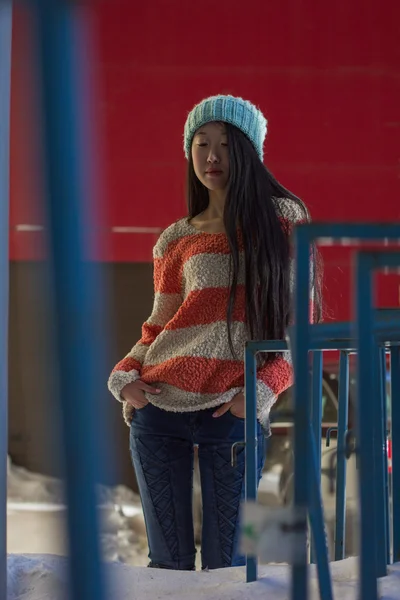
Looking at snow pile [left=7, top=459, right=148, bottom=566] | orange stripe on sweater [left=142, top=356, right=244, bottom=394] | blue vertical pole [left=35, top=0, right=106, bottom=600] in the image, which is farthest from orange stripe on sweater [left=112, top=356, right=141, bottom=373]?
snow pile [left=7, top=459, right=148, bottom=566]

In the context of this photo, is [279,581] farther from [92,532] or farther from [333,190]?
[333,190]

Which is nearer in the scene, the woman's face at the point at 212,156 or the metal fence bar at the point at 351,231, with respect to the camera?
the metal fence bar at the point at 351,231

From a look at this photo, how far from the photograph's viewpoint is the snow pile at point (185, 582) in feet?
3.92

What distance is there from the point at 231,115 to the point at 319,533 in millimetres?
808

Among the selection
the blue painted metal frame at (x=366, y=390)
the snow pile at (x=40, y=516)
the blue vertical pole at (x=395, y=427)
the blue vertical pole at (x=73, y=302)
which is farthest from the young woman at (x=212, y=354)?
the snow pile at (x=40, y=516)

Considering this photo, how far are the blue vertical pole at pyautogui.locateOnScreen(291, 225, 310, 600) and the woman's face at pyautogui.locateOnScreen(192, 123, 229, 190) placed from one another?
92 cm

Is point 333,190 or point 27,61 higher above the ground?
point 333,190

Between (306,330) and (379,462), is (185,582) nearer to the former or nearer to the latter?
(379,462)

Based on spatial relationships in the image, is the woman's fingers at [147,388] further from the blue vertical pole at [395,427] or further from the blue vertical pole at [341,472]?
the blue vertical pole at [395,427]

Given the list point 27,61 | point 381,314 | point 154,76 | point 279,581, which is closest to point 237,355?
point 279,581

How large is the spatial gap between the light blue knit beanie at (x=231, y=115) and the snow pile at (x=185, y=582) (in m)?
0.68

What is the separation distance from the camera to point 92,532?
19.0 inches

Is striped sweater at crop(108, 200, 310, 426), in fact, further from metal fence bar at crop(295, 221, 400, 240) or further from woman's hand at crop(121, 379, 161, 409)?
metal fence bar at crop(295, 221, 400, 240)

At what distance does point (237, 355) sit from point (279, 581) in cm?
34
